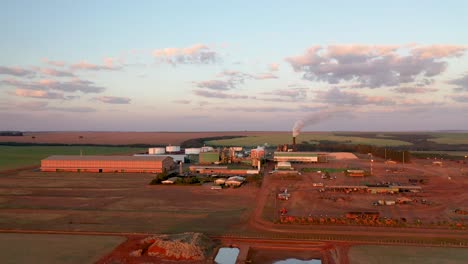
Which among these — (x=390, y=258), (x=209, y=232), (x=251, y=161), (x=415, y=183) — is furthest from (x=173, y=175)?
(x=390, y=258)

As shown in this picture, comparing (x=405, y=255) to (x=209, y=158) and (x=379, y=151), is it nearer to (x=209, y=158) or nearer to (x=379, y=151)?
(x=209, y=158)

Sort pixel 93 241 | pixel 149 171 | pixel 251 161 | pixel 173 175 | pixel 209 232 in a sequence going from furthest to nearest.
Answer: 1. pixel 251 161
2. pixel 149 171
3. pixel 173 175
4. pixel 209 232
5. pixel 93 241

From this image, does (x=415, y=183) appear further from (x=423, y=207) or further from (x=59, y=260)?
(x=59, y=260)

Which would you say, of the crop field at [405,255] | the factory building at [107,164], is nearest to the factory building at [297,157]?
the factory building at [107,164]

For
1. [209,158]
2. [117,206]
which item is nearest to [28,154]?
[209,158]

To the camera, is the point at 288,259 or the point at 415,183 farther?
the point at 415,183

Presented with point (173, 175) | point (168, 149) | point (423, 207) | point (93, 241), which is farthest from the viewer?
point (168, 149)

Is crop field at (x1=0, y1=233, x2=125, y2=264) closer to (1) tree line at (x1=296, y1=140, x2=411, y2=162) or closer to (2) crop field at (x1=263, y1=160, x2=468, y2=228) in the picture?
(2) crop field at (x1=263, y1=160, x2=468, y2=228)
